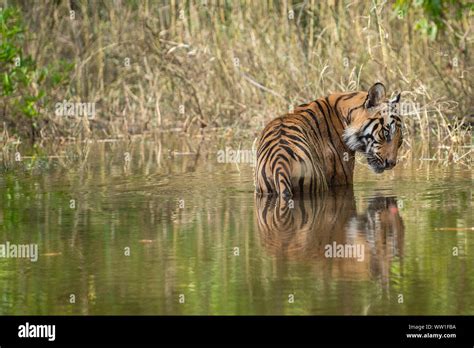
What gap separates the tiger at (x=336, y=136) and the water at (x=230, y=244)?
26 centimetres

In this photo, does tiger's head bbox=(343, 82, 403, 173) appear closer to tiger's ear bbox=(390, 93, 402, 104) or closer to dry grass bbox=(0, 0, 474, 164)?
tiger's ear bbox=(390, 93, 402, 104)

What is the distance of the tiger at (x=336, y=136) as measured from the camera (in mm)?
12180

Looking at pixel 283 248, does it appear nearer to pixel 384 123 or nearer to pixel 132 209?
pixel 132 209

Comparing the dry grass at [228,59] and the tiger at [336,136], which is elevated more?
the dry grass at [228,59]

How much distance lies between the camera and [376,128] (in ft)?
41.2

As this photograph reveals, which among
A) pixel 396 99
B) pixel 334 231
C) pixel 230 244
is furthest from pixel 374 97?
pixel 230 244

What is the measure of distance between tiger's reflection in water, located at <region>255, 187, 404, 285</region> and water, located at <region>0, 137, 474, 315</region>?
0.02m

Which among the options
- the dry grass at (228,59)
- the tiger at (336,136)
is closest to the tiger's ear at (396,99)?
the tiger at (336,136)

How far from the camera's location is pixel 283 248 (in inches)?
364

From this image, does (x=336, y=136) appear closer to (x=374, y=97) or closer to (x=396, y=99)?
(x=374, y=97)

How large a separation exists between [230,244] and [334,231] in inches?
38.4

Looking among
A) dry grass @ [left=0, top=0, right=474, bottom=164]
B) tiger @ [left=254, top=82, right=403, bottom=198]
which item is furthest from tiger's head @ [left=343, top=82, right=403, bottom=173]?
dry grass @ [left=0, top=0, right=474, bottom=164]

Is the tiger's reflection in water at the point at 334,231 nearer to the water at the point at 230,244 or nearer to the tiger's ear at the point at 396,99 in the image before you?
the water at the point at 230,244

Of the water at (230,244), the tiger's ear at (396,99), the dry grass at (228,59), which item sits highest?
the dry grass at (228,59)
